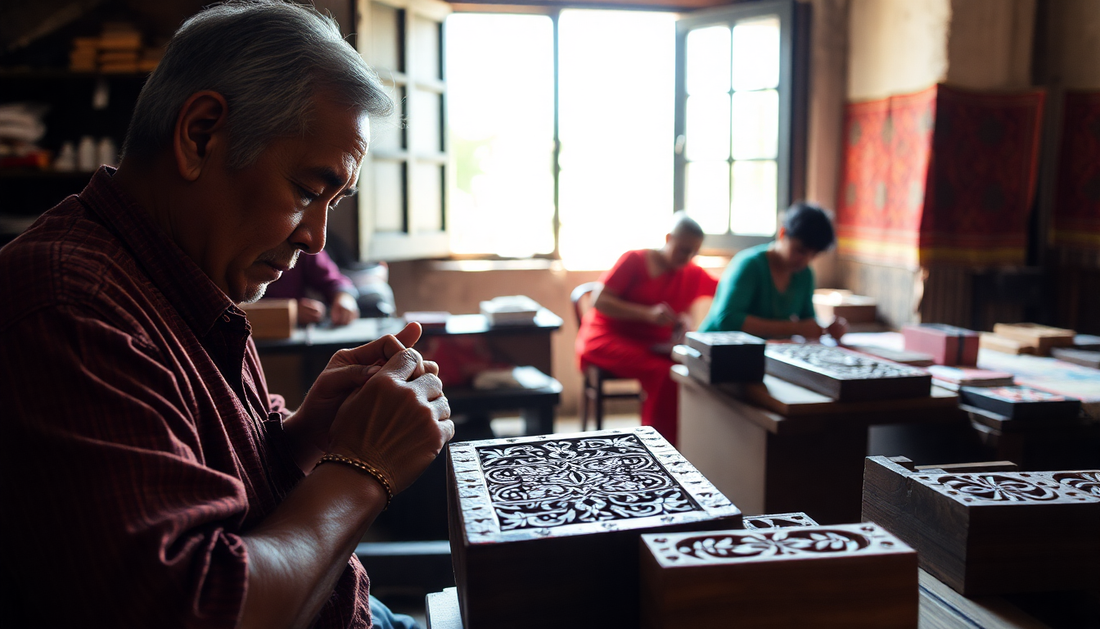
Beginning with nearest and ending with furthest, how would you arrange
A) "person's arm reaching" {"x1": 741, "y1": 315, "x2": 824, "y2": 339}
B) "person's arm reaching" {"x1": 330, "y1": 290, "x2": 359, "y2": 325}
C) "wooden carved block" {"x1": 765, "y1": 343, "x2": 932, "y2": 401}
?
"wooden carved block" {"x1": 765, "y1": 343, "x2": 932, "y2": 401}
"person's arm reaching" {"x1": 741, "y1": 315, "x2": 824, "y2": 339}
"person's arm reaching" {"x1": 330, "y1": 290, "x2": 359, "y2": 325}

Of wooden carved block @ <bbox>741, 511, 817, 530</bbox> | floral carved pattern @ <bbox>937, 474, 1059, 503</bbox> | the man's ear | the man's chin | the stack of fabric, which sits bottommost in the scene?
wooden carved block @ <bbox>741, 511, 817, 530</bbox>

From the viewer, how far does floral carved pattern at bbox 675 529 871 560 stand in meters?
0.83

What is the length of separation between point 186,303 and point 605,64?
6394 millimetres

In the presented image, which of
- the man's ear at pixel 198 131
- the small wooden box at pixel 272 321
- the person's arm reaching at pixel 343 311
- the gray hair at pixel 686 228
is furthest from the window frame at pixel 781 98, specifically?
the man's ear at pixel 198 131

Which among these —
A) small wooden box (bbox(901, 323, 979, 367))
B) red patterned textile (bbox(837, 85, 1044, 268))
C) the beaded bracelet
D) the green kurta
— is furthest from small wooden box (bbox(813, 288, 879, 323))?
the beaded bracelet

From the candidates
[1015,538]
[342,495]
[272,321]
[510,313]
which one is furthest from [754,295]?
[342,495]

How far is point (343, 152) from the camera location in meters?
1.02

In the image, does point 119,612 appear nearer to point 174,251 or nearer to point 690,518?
point 174,251

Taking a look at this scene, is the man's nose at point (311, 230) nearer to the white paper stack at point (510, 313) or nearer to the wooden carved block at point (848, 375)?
the wooden carved block at point (848, 375)

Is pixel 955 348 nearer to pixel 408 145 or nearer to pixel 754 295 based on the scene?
pixel 754 295

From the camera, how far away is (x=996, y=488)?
1033 mm

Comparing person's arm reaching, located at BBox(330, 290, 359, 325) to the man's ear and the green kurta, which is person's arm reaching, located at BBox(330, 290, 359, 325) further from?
the man's ear

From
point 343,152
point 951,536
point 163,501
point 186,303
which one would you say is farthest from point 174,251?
point 951,536

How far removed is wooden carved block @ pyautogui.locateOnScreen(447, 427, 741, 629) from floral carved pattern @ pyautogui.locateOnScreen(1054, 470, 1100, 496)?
1.68 ft
